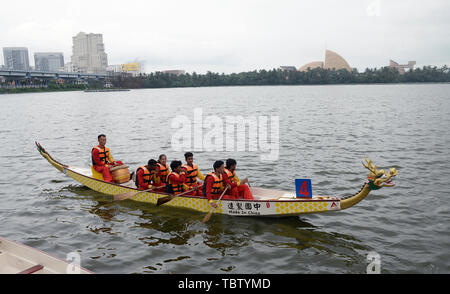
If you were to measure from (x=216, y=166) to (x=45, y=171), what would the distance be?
11491 mm

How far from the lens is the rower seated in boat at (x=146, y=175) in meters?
12.3

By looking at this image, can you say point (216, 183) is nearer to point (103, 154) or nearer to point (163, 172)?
point (163, 172)

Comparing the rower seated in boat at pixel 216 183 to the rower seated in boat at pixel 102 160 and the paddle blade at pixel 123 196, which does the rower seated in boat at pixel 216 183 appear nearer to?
the paddle blade at pixel 123 196

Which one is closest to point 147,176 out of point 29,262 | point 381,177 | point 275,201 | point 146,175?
point 146,175

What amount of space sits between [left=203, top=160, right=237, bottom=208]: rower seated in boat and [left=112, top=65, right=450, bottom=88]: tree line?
14164 cm

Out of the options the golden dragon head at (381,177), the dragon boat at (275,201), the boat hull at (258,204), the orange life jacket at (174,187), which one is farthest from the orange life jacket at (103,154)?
the golden dragon head at (381,177)

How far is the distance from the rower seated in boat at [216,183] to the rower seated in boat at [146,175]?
7.29 feet

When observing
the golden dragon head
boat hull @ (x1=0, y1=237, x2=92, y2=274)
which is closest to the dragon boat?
the golden dragon head

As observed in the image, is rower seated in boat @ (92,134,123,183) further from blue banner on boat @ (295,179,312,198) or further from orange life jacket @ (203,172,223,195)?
blue banner on boat @ (295,179,312,198)

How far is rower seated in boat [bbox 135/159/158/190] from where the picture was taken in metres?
12.3

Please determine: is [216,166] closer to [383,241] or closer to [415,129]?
[383,241]

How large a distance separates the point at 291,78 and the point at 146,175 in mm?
144872

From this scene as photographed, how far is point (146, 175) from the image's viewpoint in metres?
12.4
